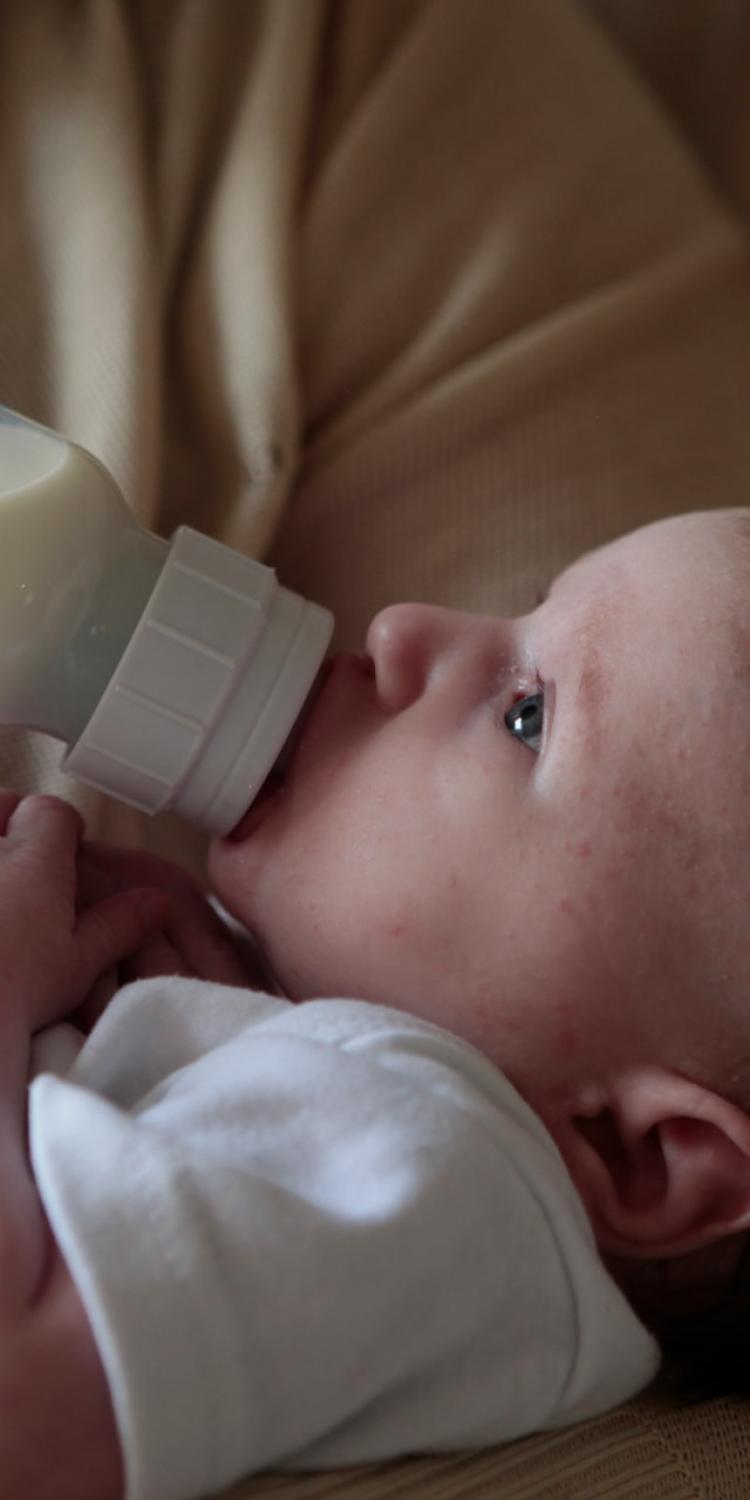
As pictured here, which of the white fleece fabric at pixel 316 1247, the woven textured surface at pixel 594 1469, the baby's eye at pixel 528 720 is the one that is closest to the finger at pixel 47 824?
A: the white fleece fabric at pixel 316 1247

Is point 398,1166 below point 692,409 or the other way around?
below

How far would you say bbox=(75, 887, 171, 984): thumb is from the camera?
81 cm

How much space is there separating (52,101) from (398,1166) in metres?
0.76

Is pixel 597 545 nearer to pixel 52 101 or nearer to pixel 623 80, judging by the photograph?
pixel 623 80

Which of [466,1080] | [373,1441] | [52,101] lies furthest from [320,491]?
[373,1441]

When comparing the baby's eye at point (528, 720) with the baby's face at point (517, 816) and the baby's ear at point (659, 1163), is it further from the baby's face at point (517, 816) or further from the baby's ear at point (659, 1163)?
the baby's ear at point (659, 1163)

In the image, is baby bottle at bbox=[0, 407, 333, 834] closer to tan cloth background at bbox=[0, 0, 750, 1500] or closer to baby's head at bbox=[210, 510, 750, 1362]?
baby's head at bbox=[210, 510, 750, 1362]

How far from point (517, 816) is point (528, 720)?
60 millimetres

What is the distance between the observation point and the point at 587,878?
759 mm

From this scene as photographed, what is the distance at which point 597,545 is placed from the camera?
112 cm

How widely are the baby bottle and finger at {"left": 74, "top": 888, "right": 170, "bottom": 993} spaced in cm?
6

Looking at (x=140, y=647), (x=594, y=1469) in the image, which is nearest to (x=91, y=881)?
(x=140, y=647)

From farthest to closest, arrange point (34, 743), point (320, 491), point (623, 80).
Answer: point (623, 80), point (320, 491), point (34, 743)

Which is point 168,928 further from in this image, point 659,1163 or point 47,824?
point 659,1163
